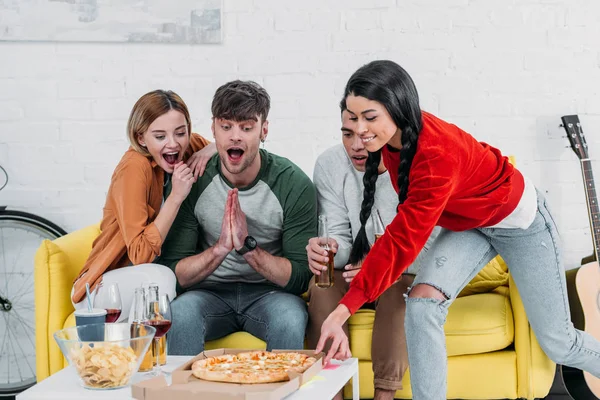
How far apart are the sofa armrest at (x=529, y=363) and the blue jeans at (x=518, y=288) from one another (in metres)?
0.09

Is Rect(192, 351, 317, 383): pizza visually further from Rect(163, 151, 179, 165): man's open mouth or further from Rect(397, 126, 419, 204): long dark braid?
Rect(163, 151, 179, 165): man's open mouth

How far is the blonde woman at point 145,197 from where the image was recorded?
249cm

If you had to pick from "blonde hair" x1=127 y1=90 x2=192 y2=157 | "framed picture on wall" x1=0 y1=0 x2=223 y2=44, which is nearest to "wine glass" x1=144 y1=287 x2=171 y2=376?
"blonde hair" x1=127 y1=90 x2=192 y2=157

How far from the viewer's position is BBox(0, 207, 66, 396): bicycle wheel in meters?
3.34

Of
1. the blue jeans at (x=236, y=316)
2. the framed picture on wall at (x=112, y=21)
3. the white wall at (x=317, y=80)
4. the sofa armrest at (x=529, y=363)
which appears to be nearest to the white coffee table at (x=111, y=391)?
the blue jeans at (x=236, y=316)

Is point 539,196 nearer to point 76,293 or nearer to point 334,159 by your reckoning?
point 334,159

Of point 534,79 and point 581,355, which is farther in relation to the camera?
point 534,79

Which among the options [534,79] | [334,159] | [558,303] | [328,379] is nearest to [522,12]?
[534,79]

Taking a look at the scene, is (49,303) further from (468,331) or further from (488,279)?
(488,279)

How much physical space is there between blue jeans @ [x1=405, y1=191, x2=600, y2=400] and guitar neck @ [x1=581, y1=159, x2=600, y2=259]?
66 cm

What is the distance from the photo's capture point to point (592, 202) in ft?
9.92

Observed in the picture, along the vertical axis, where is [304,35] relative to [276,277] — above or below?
above

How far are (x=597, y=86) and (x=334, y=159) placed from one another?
1.32 m

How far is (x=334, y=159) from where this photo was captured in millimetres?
2762
